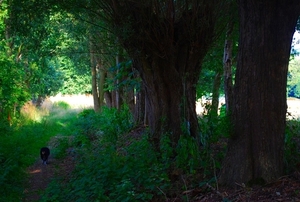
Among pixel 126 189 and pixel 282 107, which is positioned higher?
pixel 282 107

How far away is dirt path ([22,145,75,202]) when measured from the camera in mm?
7966

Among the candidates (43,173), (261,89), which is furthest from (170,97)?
(43,173)

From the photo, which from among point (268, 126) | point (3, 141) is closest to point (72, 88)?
point (3, 141)

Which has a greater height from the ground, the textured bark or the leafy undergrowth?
the textured bark

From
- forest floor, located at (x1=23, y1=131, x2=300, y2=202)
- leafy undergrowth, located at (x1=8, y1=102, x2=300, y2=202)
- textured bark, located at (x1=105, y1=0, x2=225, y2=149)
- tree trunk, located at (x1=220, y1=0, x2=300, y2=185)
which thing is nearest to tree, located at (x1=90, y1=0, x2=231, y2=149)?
textured bark, located at (x1=105, y1=0, x2=225, y2=149)

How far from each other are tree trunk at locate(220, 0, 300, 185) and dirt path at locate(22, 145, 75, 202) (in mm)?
4507

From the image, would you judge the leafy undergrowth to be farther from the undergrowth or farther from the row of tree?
the row of tree

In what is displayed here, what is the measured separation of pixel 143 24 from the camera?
8.04 metres

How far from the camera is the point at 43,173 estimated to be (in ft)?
32.6

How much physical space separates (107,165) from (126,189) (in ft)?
5.26

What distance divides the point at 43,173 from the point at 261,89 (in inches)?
274

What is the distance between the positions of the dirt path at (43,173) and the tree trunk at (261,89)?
4507mm

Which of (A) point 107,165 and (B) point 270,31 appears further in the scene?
(A) point 107,165

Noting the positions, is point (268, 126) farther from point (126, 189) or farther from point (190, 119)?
point (190, 119)
